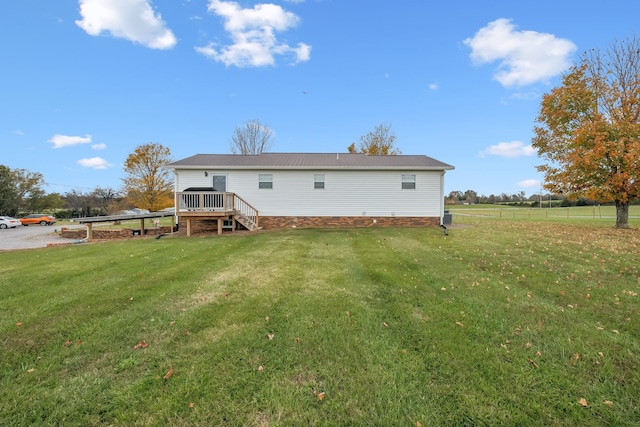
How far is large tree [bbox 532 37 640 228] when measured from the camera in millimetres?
12844

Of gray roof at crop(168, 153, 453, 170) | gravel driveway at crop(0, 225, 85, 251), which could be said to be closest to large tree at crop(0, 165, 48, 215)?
gravel driveway at crop(0, 225, 85, 251)

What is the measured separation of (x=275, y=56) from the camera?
64.9ft

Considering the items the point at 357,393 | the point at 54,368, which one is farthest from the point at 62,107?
the point at 357,393

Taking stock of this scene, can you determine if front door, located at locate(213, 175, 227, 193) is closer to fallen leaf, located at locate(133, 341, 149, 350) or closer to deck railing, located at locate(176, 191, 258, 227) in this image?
deck railing, located at locate(176, 191, 258, 227)

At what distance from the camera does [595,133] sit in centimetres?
1301

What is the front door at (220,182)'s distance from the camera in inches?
602

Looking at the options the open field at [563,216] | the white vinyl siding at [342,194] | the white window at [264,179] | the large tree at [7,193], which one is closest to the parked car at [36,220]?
the large tree at [7,193]

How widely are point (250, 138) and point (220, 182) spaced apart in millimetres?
20658

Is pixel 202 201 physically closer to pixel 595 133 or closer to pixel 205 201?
pixel 205 201

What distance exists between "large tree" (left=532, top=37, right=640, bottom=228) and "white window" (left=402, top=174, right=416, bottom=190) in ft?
24.3

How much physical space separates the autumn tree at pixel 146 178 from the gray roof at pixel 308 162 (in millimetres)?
14323

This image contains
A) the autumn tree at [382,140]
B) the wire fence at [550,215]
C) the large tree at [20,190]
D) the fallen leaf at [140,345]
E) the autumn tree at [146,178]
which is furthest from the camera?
the autumn tree at [382,140]

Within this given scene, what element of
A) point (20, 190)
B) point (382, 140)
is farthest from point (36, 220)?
point (382, 140)

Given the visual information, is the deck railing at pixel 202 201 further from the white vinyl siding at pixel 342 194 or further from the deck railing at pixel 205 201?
the white vinyl siding at pixel 342 194
